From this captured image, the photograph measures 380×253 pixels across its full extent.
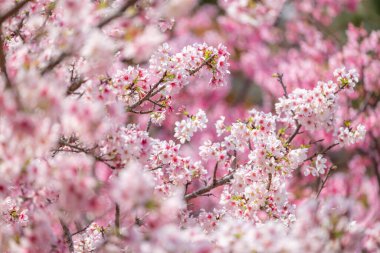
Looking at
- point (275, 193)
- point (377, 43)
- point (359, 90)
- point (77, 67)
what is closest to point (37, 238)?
point (77, 67)

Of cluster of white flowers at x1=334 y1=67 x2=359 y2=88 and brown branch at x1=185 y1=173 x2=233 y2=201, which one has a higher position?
cluster of white flowers at x1=334 y1=67 x2=359 y2=88

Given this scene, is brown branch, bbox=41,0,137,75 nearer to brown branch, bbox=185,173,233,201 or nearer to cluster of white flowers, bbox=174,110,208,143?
cluster of white flowers, bbox=174,110,208,143

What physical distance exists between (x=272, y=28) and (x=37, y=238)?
1439cm

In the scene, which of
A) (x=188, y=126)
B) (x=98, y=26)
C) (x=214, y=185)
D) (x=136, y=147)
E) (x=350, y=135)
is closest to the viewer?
(x=98, y=26)

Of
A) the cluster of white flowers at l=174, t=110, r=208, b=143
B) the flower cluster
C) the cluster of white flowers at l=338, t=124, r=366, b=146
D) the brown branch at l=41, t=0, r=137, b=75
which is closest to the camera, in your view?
the flower cluster

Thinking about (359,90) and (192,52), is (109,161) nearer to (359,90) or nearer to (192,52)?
(192,52)

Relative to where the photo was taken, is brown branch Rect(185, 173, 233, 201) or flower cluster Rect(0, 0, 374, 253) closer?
flower cluster Rect(0, 0, 374, 253)

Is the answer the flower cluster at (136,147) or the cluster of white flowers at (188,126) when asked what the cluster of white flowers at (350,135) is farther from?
the cluster of white flowers at (188,126)

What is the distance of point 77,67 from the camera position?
443cm

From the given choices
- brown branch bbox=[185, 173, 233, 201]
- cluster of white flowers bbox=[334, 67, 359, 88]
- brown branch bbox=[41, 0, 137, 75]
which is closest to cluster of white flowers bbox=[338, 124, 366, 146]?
cluster of white flowers bbox=[334, 67, 359, 88]

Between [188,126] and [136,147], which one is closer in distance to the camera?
[136,147]

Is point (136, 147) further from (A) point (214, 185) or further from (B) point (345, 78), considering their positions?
(B) point (345, 78)

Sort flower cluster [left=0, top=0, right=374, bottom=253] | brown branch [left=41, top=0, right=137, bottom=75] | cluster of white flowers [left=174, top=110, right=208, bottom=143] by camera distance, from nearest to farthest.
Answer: flower cluster [left=0, top=0, right=374, bottom=253] → brown branch [left=41, top=0, right=137, bottom=75] → cluster of white flowers [left=174, top=110, right=208, bottom=143]

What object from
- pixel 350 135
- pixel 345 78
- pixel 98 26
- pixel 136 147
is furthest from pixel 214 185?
pixel 98 26
